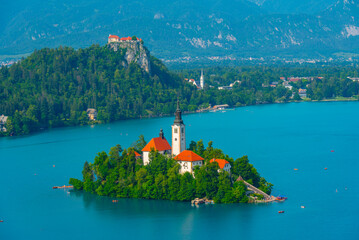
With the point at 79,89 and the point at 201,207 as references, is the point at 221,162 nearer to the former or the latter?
the point at 201,207

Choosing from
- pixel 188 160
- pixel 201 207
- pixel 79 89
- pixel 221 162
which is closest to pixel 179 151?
pixel 188 160

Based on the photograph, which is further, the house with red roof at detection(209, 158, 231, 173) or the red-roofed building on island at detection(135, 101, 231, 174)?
the red-roofed building on island at detection(135, 101, 231, 174)

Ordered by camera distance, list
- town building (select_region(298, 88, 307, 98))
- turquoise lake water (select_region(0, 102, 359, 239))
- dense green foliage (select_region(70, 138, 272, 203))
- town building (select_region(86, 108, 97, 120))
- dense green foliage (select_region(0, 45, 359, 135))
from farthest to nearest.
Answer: town building (select_region(298, 88, 307, 98)) → town building (select_region(86, 108, 97, 120)) → dense green foliage (select_region(0, 45, 359, 135)) → dense green foliage (select_region(70, 138, 272, 203)) → turquoise lake water (select_region(0, 102, 359, 239))

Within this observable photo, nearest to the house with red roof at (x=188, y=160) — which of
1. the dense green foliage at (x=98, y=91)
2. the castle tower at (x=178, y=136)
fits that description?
the castle tower at (x=178, y=136)

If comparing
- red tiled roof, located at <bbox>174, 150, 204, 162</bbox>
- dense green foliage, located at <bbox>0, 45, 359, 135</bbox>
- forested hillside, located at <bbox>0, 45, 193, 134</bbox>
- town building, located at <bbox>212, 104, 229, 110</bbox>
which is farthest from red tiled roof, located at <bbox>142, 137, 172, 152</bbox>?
town building, located at <bbox>212, 104, 229, 110</bbox>

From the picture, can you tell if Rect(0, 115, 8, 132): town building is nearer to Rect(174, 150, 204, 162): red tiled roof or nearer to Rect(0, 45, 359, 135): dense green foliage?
Rect(0, 45, 359, 135): dense green foliage

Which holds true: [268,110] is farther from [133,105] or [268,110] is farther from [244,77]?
[244,77]

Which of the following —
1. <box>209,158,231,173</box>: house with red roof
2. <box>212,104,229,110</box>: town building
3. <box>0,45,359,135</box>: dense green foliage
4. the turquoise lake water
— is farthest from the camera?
<box>212,104,229,110</box>: town building

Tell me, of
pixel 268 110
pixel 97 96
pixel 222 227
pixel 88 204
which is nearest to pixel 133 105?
pixel 97 96
